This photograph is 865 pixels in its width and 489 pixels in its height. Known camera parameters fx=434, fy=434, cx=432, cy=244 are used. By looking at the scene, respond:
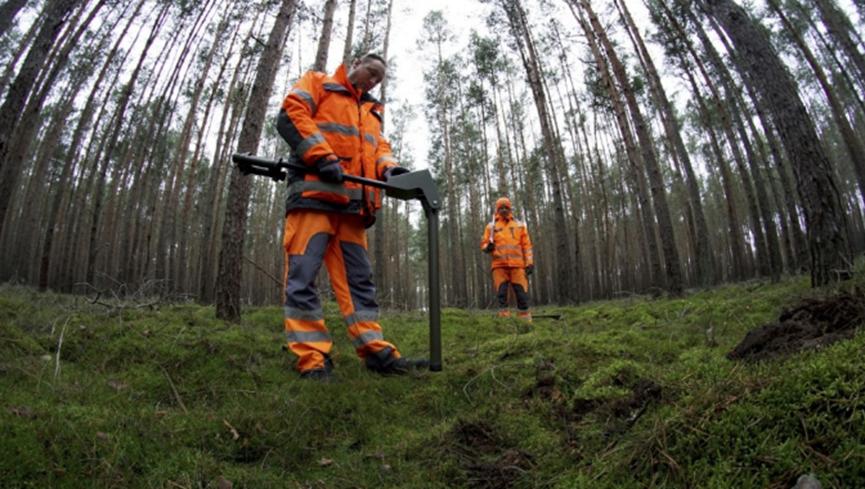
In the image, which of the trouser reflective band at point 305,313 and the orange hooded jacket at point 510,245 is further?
the orange hooded jacket at point 510,245

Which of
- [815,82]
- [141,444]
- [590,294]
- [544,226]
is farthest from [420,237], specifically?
[141,444]

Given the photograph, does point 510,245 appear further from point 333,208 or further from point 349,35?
point 349,35

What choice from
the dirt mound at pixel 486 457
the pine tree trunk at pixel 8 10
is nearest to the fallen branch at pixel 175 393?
the dirt mound at pixel 486 457

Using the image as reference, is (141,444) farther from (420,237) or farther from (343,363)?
(420,237)

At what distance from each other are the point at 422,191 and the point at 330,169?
679 mm

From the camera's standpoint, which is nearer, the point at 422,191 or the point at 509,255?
the point at 422,191

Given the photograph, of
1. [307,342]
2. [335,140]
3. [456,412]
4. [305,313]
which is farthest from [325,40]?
[456,412]

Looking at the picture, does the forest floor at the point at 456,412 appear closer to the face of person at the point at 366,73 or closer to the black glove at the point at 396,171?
the black glove at the point at 396,171

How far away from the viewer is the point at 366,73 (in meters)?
3.55

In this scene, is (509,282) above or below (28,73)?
below

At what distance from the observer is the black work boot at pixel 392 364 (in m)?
3.23

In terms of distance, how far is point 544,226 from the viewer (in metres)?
27.6

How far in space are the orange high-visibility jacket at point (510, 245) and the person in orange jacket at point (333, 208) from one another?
4.93 m

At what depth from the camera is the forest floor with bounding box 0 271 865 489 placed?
115 cm
